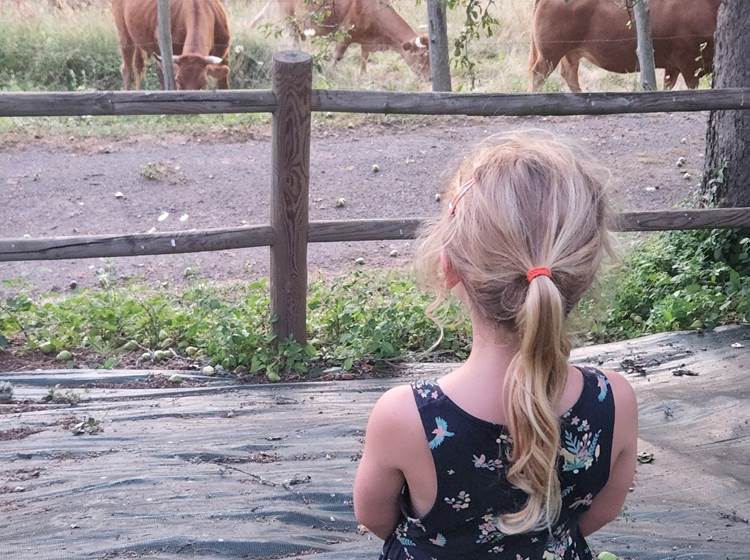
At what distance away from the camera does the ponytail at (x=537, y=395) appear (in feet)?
4.97

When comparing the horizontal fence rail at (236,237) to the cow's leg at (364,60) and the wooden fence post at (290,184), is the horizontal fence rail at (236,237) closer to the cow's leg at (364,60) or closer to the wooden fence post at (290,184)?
the wooden fence post at (290,184)

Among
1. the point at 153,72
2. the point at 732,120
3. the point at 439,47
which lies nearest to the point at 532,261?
the point at 732,120

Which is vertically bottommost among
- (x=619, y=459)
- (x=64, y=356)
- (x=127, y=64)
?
(x=64, y=356)

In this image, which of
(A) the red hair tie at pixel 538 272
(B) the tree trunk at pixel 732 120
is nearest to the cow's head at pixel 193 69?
(B) the tree trunk at pixel 732 120

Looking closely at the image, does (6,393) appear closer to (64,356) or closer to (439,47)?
(64,356)

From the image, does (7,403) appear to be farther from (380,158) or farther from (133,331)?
(380,158)

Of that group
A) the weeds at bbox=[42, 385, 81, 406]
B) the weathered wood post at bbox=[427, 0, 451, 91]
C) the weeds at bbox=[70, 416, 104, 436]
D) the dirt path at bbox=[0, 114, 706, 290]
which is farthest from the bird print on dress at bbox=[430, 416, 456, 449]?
the weathered wood post at bbox=[427, 0, 451, 91]

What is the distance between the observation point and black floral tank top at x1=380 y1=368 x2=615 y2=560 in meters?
1.63

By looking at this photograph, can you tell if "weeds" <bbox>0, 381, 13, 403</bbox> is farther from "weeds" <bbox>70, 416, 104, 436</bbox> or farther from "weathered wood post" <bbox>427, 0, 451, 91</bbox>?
"weathered wood post" <bbox>427, 0, 451, 91</bbox>

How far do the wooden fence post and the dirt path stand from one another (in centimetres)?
246

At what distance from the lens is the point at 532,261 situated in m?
1.55

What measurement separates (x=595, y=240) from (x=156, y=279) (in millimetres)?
5761

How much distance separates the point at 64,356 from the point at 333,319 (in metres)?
1.33

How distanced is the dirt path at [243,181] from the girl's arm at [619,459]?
527 cm
